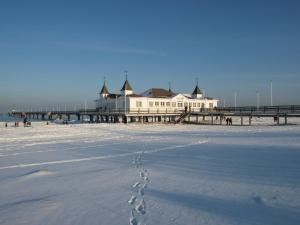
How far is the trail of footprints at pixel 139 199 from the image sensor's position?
263 inches

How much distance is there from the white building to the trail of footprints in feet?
145

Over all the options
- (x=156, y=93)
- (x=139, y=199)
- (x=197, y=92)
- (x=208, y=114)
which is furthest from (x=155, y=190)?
(x=197, y=92)

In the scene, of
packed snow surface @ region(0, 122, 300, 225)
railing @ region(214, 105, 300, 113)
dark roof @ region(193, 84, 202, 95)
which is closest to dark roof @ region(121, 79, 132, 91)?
dark roof @ region(193, 84, 202, 95)

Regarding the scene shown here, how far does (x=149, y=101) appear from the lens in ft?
193

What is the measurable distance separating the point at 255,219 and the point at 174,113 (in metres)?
53.2

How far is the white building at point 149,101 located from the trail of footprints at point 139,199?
1739 inches

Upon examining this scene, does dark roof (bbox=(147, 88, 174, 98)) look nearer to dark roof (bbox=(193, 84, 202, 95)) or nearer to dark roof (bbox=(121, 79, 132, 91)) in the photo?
dark roof (bbox=(121, 79, 132, 91))

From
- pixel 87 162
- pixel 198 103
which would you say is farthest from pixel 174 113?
pixel 87 162

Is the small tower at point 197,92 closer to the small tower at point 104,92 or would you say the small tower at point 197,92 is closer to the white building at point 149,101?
the white building at point 149,101

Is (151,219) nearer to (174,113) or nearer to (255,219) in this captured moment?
(255,219)

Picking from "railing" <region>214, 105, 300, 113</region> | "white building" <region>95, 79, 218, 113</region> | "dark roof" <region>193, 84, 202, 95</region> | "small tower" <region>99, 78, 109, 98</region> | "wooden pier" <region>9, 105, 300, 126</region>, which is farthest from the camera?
"dark roof" <region>193, 84, 202, 95</region>

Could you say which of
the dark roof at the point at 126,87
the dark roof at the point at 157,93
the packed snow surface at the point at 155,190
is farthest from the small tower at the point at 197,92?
the packed snow surface at the point at 155,190

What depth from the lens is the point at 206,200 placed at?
7965 millimetres

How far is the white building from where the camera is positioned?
57125mm
